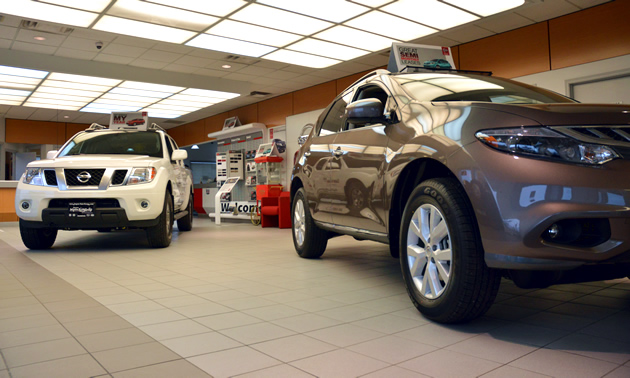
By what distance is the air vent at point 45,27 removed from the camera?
7.18 m

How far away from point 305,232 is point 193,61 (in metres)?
6.37

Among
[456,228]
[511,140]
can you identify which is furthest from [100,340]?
[511,140]

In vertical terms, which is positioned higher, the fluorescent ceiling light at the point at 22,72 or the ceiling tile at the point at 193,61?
the fluorescent ceiling light at the point at 22,72

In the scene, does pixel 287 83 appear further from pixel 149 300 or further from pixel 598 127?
pixel 598 127

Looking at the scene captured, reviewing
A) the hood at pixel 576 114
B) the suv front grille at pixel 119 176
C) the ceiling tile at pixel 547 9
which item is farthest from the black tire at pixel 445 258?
the ceiling tile at pixel 547 9

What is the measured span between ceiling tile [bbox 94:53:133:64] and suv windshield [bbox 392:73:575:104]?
768cm

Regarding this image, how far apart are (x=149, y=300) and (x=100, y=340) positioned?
806 mm

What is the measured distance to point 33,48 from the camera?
28.0ft

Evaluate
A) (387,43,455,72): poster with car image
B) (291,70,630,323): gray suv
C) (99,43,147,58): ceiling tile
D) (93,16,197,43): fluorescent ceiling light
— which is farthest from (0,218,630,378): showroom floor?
(99,43,147,58): ceiling tile

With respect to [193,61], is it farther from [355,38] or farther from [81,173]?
[81,173]

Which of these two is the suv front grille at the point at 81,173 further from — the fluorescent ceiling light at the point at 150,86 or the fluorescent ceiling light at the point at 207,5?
the fluorescent ceiling light at the point at 150,86

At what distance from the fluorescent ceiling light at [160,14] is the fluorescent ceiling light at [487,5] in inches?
140

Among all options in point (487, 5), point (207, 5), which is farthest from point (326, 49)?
point (487, 5)

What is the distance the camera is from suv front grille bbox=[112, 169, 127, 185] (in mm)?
5094
